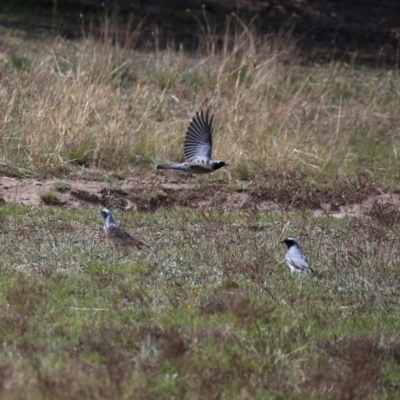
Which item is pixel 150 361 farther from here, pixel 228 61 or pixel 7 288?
pixel 228 61

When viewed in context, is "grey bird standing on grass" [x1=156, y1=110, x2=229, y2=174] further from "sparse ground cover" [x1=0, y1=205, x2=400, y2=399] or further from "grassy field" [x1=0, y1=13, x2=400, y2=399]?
"sparse ground cover" [x1=0, y1=205, x2=400, y2=399]

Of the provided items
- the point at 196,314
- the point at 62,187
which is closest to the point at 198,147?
the point at 62,187

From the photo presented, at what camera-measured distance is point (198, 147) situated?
32.8 ft

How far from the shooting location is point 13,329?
19.5ft

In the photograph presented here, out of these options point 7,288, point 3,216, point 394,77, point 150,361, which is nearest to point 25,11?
point 394,77

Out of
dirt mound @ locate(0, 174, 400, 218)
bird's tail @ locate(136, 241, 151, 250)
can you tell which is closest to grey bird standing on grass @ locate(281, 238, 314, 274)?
bird's tail @ locate(136, 241, 151, 250)

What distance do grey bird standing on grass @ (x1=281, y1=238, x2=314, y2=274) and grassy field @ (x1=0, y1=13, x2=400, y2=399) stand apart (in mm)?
77

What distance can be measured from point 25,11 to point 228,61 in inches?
213

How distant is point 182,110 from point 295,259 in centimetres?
571

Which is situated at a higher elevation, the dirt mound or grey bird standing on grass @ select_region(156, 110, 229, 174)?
grey bird standing on grass @ select_region(156, 110, 229, 174)

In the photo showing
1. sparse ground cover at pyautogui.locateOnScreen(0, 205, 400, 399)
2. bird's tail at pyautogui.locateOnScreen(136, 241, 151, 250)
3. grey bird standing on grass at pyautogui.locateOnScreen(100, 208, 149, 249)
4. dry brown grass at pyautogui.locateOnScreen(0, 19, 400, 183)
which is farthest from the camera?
dry brown grass at pyautogui.locateOnScreen(0, 19, 400, 183)

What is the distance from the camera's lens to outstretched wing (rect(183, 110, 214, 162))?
985 centimetres

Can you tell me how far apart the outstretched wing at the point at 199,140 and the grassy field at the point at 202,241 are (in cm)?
58

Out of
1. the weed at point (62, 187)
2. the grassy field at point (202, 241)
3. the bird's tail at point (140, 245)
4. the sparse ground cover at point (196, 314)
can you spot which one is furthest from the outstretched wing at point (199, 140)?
the bird's tail at point (140, 245)
